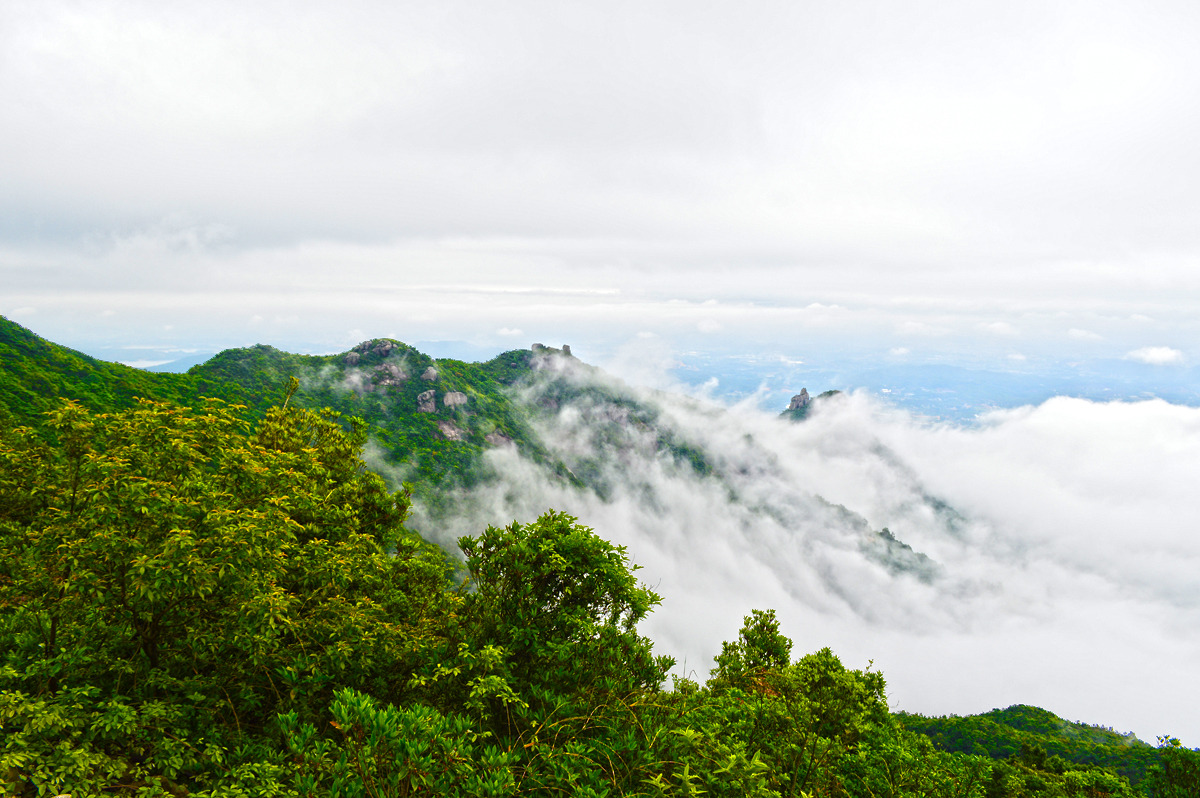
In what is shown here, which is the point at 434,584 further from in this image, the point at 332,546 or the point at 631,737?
the point at 631,737

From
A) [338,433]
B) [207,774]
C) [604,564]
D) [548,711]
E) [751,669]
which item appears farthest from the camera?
[751,669]

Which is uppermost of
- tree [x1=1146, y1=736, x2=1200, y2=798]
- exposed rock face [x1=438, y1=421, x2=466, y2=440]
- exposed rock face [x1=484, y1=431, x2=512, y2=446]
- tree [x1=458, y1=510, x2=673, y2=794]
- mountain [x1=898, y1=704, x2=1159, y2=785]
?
tree [x1=458, y1=510, x2=673, y2=794]

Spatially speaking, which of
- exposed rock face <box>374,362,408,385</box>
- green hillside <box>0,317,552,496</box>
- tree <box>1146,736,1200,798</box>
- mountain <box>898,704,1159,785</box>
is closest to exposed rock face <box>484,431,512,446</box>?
green hillside <box>0,317,552,496</box>

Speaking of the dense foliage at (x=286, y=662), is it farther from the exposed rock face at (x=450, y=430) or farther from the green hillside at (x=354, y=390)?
the exposed rock face at (x=450, y=430)

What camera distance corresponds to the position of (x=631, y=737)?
29.4ft

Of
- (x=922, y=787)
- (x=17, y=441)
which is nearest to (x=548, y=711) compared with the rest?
(x=922, y=787)

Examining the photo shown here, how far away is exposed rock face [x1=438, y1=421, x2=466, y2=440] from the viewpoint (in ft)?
448

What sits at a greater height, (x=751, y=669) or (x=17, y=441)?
(x=17, y=441)

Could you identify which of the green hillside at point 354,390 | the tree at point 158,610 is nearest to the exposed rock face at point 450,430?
the green hillside at point 354,390

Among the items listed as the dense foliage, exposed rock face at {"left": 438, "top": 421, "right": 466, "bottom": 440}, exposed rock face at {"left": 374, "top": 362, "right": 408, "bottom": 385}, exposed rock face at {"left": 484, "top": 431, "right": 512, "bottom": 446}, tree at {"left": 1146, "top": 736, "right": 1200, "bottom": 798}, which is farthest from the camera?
exposed rock face at {"left": 484, "top": 431, "right": 512, "bottom": 446}

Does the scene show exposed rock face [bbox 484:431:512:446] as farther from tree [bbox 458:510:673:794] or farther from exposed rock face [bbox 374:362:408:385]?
tree [bbox 458:510:673:794]

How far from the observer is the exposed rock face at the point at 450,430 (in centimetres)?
13650

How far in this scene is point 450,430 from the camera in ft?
455

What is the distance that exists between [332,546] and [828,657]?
64.9 feet
